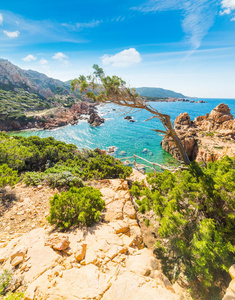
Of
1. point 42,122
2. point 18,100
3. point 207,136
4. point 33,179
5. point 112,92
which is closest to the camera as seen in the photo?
point 112,92

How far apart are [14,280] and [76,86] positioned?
656 centimetres

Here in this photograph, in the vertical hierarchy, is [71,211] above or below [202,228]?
below

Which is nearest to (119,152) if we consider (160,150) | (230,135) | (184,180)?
(160,150)

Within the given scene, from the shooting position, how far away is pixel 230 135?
76.3ft

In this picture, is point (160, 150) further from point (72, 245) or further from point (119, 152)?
point (72, 245)

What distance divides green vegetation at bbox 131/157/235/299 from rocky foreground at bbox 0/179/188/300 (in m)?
0.62

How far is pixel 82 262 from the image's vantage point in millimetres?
3211

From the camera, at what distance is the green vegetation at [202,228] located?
2902 millimetres

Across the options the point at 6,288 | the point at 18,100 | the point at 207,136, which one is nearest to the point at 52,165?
the point at 6,288

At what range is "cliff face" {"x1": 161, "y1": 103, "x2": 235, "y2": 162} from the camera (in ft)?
68.7

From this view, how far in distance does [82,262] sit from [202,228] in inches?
116

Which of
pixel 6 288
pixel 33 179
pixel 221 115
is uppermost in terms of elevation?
pixel 221 115


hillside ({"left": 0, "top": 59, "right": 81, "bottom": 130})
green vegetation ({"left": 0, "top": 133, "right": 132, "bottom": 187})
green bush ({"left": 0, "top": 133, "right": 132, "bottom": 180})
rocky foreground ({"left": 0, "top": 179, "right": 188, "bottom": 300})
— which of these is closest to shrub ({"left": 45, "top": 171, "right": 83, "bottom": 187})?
green vegetation ({"left": 0, "top": 133, "right": 132, "bottom": 187})

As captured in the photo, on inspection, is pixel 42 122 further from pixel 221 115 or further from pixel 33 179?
pixel 221 115
